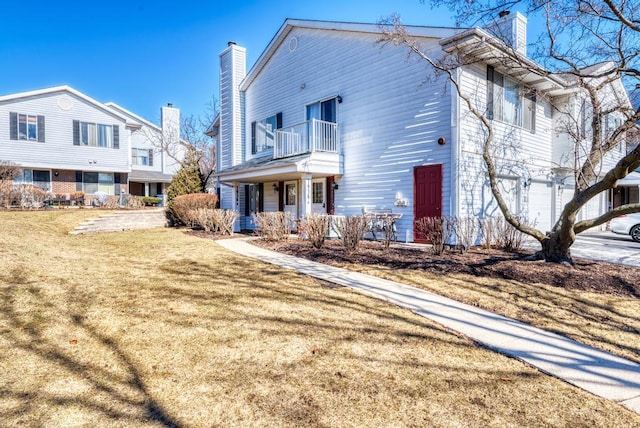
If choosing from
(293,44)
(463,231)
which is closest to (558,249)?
(463,231)

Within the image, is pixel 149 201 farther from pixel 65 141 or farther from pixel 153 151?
pixel 65 141

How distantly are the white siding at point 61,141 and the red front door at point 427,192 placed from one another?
71.8 ft

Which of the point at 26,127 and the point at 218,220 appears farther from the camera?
the point at 26,127

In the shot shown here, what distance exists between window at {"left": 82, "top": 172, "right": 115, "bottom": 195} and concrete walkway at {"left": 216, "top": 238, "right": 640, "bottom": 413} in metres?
24.3

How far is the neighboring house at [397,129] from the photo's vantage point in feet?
35.2

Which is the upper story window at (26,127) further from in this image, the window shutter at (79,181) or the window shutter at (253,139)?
the window shutter at (253,139)

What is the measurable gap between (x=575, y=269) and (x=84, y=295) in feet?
27.3

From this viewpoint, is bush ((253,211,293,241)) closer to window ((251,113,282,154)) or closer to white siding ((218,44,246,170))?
window ((251,113,282,154))

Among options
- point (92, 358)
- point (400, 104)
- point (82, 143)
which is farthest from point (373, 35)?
point (82, 143)

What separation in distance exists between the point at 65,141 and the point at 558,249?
27.1 m

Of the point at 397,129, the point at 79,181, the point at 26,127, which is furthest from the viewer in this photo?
the point at 79,181

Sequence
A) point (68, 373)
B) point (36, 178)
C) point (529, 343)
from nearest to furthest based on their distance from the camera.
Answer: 1. point (68, 373)
2. point (529, 343)
3. point (36, 178)

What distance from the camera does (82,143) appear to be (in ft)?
79.8

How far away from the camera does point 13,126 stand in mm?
22047
